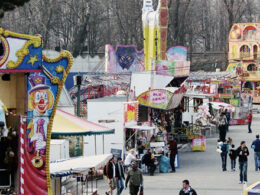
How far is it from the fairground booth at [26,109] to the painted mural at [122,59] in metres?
37.0

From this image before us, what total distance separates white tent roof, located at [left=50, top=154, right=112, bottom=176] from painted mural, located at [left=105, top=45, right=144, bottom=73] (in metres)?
35.7

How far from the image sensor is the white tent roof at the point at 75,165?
53.0 ft

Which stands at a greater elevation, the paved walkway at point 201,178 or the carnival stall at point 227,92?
the carnival stall at point 227,92

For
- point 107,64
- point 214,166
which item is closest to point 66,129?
point 214,166

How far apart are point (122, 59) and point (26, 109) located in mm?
38635

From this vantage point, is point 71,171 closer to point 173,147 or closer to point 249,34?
point 173,147

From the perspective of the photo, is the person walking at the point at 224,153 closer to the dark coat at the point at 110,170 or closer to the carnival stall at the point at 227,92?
the dark coat at the point at 110,170

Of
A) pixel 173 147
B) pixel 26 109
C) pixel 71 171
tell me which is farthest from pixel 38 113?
pixel 173 147

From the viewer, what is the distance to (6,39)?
14977 mm

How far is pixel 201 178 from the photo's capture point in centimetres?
2384

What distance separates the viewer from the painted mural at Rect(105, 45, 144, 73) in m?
53.4

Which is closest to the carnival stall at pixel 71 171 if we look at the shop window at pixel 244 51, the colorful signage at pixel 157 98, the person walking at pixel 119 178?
the person walking at pixel 119 178

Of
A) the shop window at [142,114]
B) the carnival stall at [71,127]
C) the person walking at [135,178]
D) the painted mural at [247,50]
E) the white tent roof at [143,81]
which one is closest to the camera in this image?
the carnival stall at [71,127]

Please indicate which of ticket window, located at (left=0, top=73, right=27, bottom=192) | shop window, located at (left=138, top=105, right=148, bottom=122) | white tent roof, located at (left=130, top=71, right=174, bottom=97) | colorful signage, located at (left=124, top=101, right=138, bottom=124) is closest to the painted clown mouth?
ticket window, located at (left=0, top=73, right=27, bottom=192)
